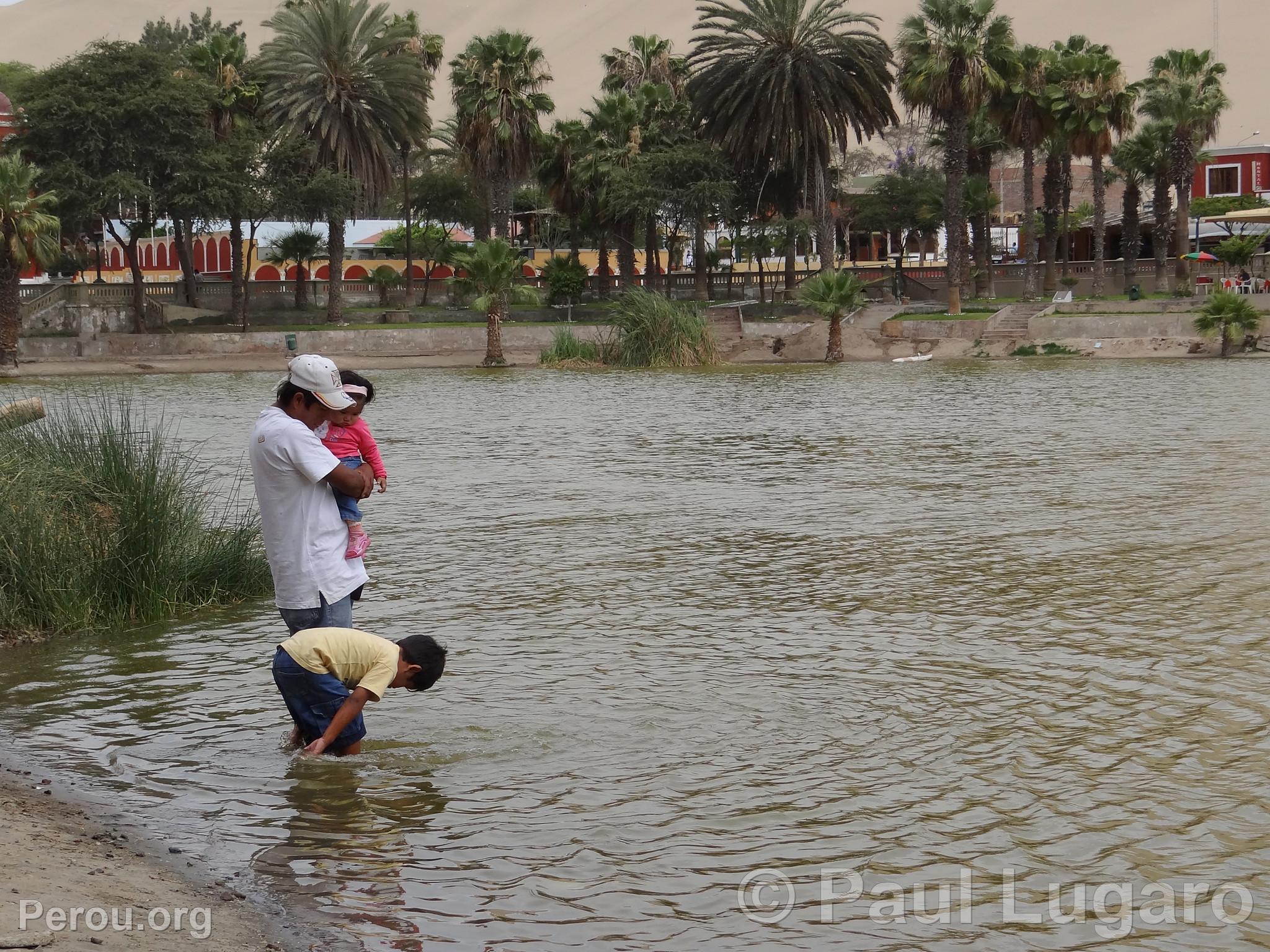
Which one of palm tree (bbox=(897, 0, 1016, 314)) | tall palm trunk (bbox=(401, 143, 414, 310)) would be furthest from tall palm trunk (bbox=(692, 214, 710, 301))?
tall palm trunk (bbox=(401, 143, 414, 310))

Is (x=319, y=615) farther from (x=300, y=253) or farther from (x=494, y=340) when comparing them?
(x=300, y=253)

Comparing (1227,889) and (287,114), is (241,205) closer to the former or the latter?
(287,114)

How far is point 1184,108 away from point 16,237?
44574mm

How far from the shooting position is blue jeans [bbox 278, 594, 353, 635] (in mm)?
6758

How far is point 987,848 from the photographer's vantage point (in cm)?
607

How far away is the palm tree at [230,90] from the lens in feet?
204

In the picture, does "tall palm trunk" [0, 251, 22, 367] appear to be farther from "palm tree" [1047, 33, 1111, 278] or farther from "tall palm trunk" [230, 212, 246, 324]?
"palm tree" [1047, 33, 1111, 278]

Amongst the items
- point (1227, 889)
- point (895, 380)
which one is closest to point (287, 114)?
point (895, 380)

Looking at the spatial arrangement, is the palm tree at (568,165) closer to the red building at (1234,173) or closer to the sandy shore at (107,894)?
the red building at (1234,173)

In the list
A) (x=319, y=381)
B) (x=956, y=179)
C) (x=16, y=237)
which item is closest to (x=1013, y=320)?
(x=956, y=179)

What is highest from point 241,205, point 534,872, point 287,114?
point 287,114

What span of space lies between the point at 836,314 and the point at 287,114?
26473 millimetres

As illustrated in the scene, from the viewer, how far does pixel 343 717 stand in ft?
22.0

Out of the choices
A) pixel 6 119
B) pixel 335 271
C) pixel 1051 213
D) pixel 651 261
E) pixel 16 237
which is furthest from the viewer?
pixel 6 119
